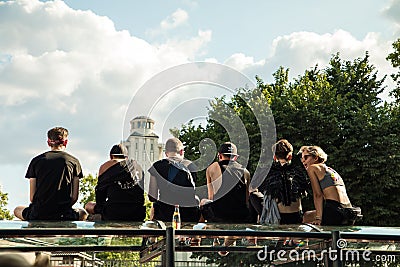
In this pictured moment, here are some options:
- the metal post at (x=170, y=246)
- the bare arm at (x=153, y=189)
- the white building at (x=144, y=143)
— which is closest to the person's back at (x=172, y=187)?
the bare arm at (x=153, y=189)

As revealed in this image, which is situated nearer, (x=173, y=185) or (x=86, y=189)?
(x=173, y=185)

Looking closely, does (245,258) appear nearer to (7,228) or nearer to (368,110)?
(7,228)

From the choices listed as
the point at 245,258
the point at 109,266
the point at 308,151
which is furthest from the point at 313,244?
the point at 109,266

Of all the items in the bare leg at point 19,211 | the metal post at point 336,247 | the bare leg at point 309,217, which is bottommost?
the metal post at point 336,247

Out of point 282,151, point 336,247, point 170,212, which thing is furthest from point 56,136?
point 336,247

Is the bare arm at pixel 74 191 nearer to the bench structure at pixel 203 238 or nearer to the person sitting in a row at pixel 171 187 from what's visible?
the person sitting in a row at pixel 171 187

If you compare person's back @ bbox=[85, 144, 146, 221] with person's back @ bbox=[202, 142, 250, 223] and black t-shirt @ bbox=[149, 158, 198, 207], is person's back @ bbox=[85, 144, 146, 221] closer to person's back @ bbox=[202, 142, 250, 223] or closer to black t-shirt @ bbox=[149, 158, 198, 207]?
black t-shirt @ bbox=[149, 158, 198, 207]

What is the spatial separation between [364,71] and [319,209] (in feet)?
90.8

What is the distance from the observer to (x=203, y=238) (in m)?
5.37

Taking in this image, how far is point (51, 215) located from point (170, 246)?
2.41 metres

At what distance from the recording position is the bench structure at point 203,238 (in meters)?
5.06

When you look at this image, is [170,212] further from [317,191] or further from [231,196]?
[317,191]

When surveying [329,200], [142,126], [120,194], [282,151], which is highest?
[142,126]

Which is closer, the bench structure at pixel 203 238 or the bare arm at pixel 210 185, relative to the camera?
the bench structure at pixel 203 238
